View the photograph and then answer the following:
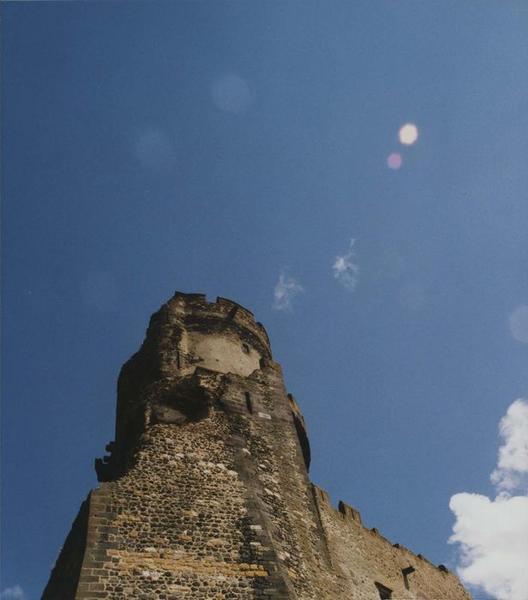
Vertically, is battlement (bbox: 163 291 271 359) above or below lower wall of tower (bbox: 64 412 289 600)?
above

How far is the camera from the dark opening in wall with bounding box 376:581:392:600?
15.0 meters

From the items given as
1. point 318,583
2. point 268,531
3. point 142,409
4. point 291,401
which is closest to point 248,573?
point 268,531

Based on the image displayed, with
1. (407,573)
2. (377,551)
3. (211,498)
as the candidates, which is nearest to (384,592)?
(377,551)

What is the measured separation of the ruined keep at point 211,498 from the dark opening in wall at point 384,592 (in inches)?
2.9

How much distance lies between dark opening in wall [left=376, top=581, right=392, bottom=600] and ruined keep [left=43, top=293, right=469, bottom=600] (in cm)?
7

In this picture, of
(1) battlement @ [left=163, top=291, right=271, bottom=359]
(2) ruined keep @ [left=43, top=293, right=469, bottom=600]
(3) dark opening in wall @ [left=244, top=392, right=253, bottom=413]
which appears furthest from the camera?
(1) battlement @ [left=163, top=291, right=271, bottom=359]

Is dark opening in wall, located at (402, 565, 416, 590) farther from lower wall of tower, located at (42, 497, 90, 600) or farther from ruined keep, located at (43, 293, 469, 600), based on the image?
lower wall of tower, located at (42, 497, 90, 600)

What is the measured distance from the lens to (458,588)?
20734 mm

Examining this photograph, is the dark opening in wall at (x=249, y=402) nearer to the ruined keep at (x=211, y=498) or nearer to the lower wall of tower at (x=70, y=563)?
the ruined keep at (x=211, y=498)

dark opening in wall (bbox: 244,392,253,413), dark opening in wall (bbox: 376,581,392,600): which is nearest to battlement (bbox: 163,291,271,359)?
dark opening in wall (bbox: 244,392,253,413)

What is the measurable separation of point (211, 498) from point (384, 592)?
7453mm

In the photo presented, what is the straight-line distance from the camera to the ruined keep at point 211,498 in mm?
9125

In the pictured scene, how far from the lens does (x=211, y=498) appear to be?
10.6m

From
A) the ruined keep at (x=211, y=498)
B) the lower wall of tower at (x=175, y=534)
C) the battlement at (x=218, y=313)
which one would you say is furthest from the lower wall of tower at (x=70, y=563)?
the battlement at (x=218, y=313)
